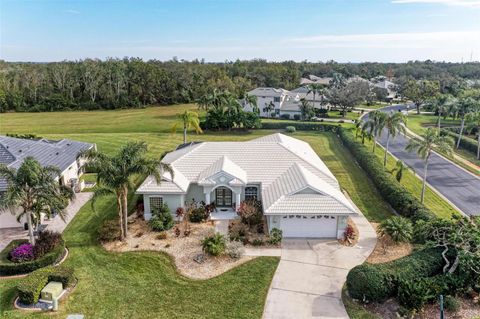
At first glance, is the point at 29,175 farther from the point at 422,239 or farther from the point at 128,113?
the point at 128,113

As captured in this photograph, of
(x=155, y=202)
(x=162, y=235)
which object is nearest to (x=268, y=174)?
(x=155, y=202)

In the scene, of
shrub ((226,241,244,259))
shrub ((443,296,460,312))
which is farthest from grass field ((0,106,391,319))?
shrub ((443,296,460,312))

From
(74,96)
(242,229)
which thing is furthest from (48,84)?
(242,229)

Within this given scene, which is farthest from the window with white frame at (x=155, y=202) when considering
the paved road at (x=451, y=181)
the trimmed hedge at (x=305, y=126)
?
the trimmed hedge at (x=305, y=126)

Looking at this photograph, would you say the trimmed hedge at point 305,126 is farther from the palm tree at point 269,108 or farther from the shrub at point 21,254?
the shrub at point 21,254

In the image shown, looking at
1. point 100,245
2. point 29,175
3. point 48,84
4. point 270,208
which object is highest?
point 48,84
